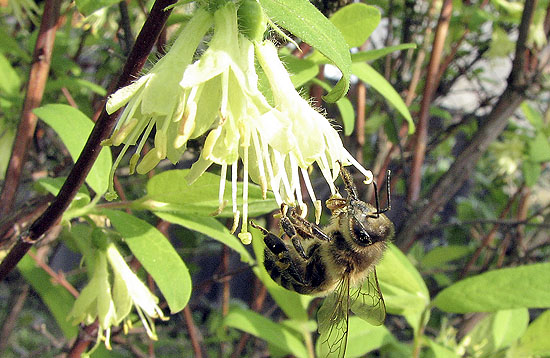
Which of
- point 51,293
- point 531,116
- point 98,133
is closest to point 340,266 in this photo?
point 98,133

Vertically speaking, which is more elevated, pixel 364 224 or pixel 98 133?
pixel 98 133

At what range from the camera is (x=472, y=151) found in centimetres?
198

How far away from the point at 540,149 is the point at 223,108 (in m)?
1.94

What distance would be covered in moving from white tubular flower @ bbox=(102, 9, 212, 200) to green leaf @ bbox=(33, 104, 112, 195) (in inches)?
14.7

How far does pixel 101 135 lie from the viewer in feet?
2.45

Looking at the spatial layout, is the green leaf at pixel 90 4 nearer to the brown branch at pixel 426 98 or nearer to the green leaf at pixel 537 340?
the green leaf at pixel 537 340

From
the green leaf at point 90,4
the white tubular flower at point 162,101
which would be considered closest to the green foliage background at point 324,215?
the green leaf at point 90,4

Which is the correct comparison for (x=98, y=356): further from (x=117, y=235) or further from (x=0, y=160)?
(x=0, y=160)

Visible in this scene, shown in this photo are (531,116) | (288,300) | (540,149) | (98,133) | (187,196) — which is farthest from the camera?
(531,116)

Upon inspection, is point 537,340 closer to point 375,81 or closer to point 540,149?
point 375,81

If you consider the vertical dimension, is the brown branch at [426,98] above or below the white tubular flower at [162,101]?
below

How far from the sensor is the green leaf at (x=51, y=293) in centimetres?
162

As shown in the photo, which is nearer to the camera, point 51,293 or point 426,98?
point 51,293

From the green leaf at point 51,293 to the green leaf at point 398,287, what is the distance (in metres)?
0.90
